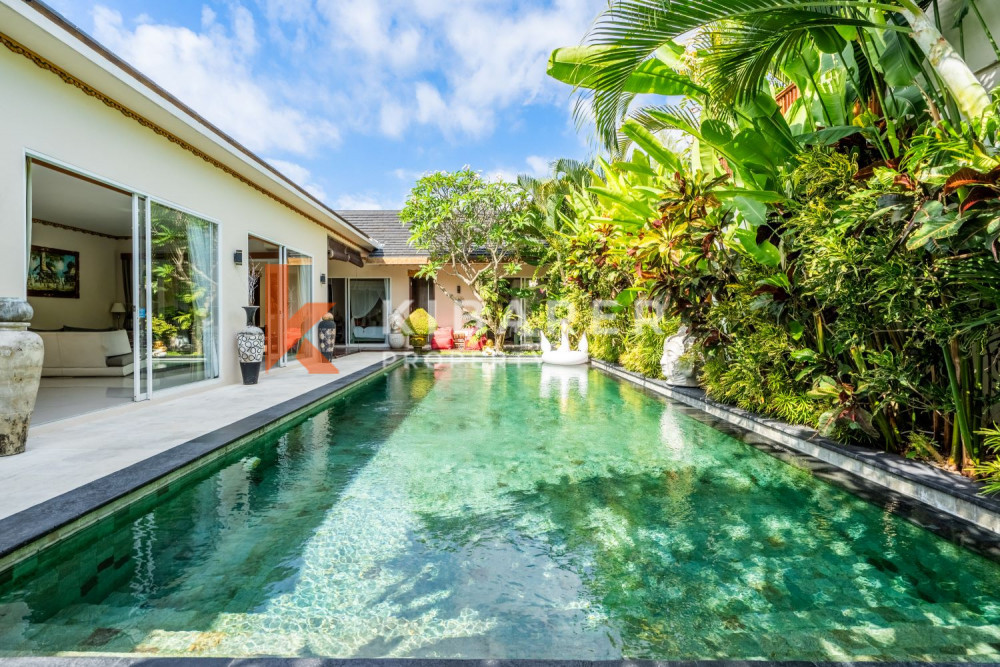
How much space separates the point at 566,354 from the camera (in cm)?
1205

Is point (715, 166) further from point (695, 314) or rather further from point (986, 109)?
point (986, 109)

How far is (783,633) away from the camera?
6.47 ft

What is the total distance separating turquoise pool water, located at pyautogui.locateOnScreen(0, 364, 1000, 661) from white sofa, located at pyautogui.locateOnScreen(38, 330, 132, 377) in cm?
662

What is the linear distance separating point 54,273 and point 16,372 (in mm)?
8963

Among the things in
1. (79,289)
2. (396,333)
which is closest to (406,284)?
(396,333)

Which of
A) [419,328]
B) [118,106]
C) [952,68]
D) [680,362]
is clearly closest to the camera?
[952,68]

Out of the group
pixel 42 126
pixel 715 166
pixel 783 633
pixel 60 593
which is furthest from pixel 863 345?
pixel 42 126

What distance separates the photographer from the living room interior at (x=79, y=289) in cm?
627

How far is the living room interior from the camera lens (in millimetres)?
6273

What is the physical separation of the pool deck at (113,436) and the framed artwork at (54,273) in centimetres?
587

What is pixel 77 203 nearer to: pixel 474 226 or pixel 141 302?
pixel 141 302

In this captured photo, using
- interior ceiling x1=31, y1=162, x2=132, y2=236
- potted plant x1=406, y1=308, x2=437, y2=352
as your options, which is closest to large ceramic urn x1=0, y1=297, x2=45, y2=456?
interior ceiling x1=31, y1=162, x2=132, y2=236

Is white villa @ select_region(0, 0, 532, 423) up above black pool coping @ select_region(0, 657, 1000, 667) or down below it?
above

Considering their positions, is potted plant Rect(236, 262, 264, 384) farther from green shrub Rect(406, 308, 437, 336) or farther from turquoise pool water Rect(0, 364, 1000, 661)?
green shrub Rect(406, 308, 437, 336)
